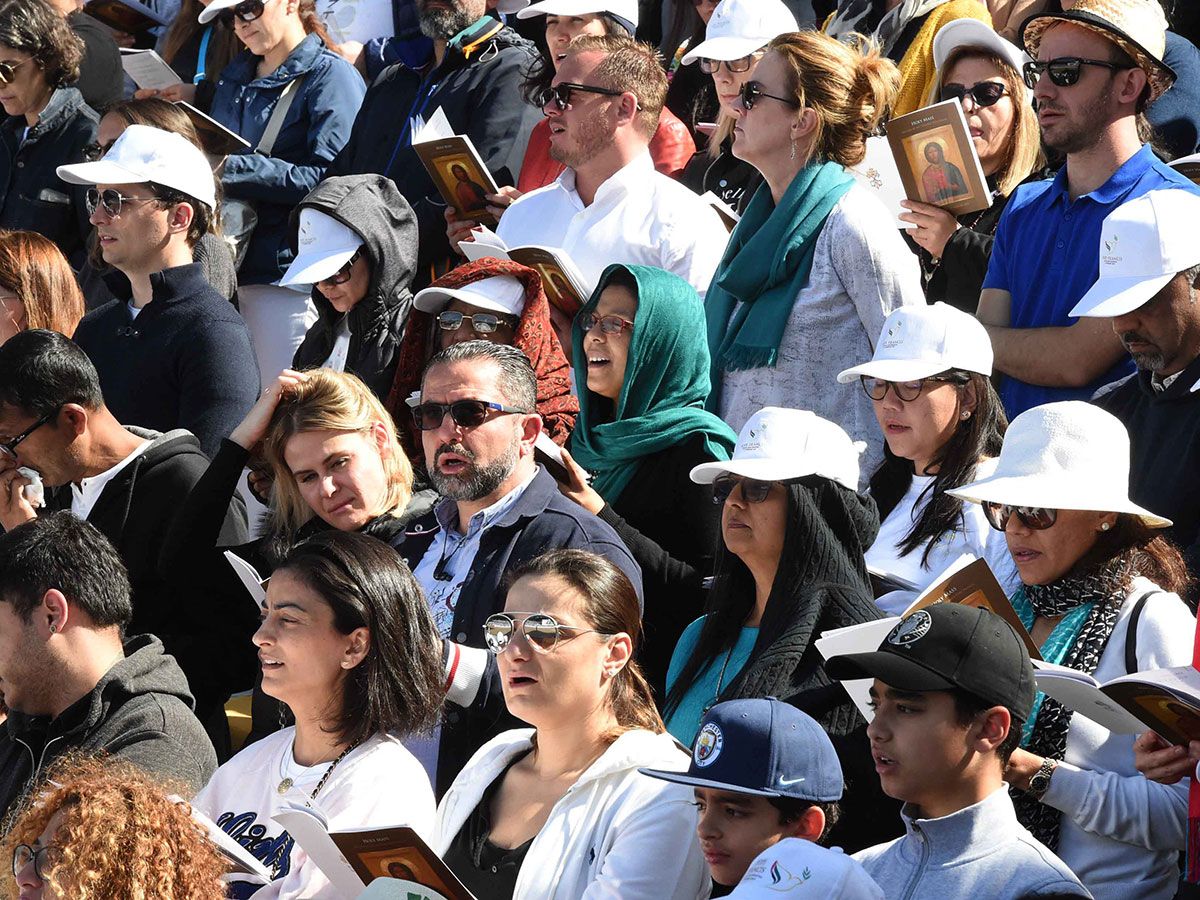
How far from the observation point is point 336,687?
15.0ft

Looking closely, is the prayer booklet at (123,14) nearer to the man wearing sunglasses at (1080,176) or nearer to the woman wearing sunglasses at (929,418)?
the man wearing sunglasses at (1080,176)

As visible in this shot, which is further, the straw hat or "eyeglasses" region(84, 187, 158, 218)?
"eyeglasses" region(84, 187, 158, 218)

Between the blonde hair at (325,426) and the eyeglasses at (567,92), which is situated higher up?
the eyeglasses at (567,92)

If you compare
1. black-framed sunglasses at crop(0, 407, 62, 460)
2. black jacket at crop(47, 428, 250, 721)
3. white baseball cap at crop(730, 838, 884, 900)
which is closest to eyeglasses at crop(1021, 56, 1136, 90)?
black jacket at crop(47, 428, 250, 721)

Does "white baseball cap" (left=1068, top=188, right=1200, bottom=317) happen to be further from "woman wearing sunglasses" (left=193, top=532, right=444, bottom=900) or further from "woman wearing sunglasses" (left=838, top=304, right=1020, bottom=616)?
"woman wearing sunglasses" (left=193, top=532, right=444, bottom=900)

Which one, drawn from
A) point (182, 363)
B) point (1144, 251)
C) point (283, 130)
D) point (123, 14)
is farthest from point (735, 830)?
point (123, 14)

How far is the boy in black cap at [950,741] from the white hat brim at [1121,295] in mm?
1493

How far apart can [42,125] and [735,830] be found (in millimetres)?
6511

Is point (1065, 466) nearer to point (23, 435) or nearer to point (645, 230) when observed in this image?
point (645, 230)

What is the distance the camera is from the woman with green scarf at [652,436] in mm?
5406

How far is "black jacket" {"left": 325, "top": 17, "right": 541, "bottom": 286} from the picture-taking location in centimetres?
806

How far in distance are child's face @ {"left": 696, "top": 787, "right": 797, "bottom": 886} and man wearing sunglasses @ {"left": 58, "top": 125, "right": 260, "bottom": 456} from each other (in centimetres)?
349

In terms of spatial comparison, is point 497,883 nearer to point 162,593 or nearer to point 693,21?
point 162,593

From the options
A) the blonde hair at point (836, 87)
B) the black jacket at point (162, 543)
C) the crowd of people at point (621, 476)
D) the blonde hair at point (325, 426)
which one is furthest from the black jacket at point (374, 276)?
the blonde hair at point (836, 87)
